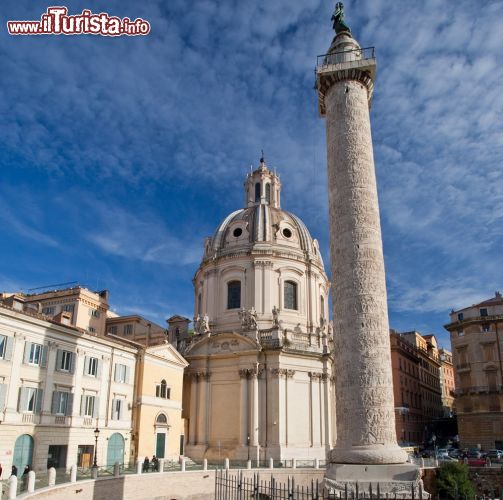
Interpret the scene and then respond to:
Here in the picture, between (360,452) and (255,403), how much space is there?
70.0 feet

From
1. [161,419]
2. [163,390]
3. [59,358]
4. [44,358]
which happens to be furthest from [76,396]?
[163,390]

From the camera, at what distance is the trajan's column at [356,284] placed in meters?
20.6

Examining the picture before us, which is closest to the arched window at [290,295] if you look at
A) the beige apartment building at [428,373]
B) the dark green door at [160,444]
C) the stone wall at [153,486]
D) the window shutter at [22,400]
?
the dark green door at [160,444]

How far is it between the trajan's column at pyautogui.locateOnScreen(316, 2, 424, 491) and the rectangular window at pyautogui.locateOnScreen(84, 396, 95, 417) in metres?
16.0

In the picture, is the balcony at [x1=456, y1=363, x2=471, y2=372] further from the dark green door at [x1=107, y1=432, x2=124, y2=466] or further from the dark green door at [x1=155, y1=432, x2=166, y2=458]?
the dark green door at [x1=107, y1=432, x2=124, y2=466]

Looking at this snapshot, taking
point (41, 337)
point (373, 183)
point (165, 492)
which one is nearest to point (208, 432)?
point (165, 492)

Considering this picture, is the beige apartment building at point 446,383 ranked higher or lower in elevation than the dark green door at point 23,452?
higher

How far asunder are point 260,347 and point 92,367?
1381 cm

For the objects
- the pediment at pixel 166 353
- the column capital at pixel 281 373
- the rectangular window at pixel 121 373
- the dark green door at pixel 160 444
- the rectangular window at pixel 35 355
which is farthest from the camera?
the column capital at pixel 281 373

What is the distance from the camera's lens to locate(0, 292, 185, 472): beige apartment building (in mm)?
27250

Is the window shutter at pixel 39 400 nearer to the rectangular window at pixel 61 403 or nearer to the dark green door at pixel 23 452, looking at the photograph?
the rectangular window at pixel 61 403

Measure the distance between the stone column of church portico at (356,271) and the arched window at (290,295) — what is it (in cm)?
2279

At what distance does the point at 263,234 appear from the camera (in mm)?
48312

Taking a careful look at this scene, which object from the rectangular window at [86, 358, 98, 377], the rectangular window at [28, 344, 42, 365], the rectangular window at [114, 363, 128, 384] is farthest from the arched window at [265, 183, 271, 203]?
the rectangular window at [28, 344, 42, 365]
